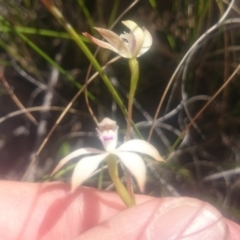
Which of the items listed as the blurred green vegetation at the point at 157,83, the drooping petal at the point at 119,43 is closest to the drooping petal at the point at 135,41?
the drooping petal at the point at 119,43

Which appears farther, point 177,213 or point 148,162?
point 148,162

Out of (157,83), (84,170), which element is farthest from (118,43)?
(157,83)

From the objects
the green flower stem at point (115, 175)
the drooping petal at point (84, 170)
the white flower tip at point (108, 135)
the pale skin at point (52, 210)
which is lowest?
the pale skin at point (52, 210)

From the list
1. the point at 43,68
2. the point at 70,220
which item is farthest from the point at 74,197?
the point at 43,68

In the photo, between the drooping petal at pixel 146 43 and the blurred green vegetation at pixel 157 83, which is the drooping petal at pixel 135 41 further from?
the blurred green vegetation at pixel 157 83

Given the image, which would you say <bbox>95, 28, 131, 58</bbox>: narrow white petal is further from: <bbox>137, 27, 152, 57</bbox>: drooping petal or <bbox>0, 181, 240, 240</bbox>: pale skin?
<bbox>0, 181, 240, 240</bbox>: pale skin

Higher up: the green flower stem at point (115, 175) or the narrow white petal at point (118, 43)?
the narrow white petal at point (118, 43)

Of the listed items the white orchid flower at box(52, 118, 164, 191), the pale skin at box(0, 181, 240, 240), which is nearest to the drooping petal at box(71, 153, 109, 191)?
the white orchid flower at box(52, 118, 164, 191)

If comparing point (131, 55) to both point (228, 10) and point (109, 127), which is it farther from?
point (228, 10)
